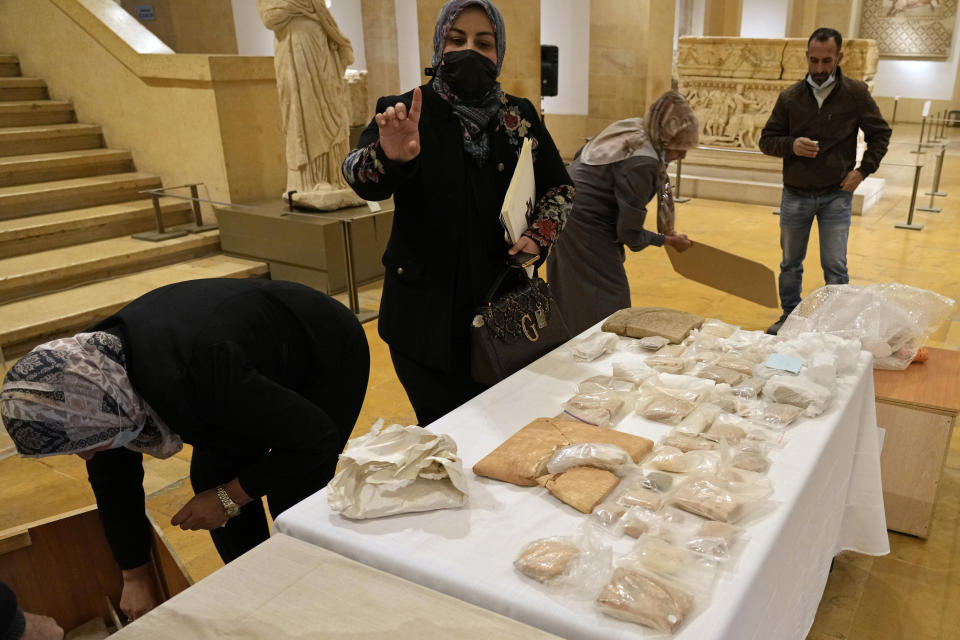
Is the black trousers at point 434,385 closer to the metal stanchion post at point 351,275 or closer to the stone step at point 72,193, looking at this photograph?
the metal stanchion post at point 351,275

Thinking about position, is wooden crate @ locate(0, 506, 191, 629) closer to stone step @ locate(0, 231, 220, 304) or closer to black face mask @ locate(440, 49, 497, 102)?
black face mask @ locate(440, 49, 497, 102)

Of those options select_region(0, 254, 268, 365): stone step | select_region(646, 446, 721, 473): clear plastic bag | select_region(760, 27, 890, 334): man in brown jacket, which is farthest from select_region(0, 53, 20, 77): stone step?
select_region(646, 446, 721, 473): clear plastic bag

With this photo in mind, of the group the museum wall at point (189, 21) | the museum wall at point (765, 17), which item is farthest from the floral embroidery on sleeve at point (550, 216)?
the museum wall at point (765, 17)

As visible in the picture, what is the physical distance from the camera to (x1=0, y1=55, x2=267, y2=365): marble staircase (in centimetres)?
560

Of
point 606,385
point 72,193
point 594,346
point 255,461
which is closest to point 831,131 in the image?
point 594,346

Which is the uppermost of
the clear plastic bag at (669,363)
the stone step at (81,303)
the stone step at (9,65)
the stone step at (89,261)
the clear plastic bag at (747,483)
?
the stone step at (9,65)

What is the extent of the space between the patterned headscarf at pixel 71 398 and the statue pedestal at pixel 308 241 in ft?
15.0

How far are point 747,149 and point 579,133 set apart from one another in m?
3.60

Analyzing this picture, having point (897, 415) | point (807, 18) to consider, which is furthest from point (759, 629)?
point (807, 18)

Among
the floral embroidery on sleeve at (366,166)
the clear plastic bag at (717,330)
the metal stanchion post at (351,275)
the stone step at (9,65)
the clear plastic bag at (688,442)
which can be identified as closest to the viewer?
the clear plastic bag at (688,442)

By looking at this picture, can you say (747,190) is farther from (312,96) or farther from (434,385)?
(434,385)

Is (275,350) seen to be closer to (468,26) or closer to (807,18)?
(468,26)

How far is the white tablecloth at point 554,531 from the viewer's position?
134cm

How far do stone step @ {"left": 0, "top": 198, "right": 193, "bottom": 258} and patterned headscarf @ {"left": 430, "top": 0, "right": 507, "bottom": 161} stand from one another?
536 cm
